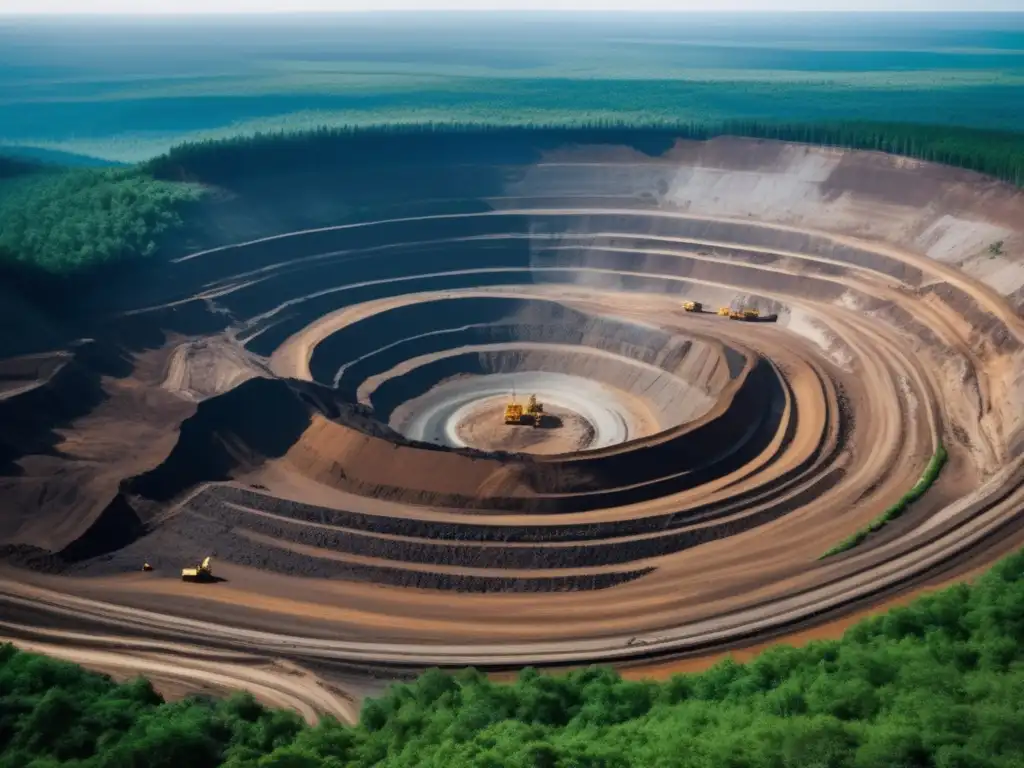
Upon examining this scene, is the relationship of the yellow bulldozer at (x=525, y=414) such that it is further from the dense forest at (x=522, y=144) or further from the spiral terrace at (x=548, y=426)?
the dense forest at (x=522, y=144)

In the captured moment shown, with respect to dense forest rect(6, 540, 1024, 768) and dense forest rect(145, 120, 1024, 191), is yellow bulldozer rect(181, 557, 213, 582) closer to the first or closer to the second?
dense forest rect(6, 540, 1024, 768)

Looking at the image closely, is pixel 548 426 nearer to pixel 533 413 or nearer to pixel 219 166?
pixel 533 413

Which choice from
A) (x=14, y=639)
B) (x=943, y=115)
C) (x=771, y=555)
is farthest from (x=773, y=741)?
(x=943, y=115)

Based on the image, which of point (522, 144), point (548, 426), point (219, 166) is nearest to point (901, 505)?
point (548, 426)

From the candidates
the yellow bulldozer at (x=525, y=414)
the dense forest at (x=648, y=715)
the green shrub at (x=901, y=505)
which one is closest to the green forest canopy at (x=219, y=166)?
the yellow bulldozer at (x=525, y=414)

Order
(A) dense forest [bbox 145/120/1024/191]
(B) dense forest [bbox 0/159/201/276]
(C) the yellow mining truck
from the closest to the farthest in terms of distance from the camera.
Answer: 1. (C) the yellow mining truck
2. (B) dense forest [bbox 0/159/201/276]
3. (A) dense forest [bbox 145/120/1024/191]

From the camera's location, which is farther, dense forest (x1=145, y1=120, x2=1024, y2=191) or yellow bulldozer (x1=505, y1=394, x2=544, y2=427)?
dense forest (x1=145, y1=120, x2=1024, y2=191)

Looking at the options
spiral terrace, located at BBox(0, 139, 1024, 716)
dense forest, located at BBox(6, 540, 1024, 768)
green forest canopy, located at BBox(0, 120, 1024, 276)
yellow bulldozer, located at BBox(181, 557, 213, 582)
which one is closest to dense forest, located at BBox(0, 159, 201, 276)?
green forest canopy, located at BBox(0, 120, 1024, 276)
